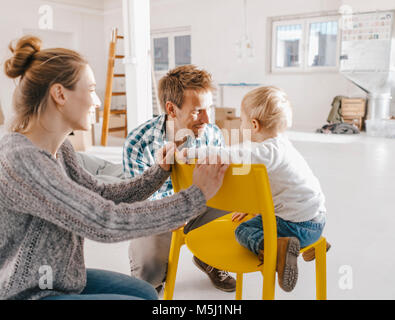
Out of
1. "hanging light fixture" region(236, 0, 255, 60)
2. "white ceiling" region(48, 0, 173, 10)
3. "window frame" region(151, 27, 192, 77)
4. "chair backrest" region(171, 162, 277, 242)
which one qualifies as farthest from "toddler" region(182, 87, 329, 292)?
"white ceiling" region(48, 0, 173, 10)

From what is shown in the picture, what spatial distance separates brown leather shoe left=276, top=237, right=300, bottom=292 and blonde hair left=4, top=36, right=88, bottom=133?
2.61 feet

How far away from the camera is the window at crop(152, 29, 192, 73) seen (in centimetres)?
927

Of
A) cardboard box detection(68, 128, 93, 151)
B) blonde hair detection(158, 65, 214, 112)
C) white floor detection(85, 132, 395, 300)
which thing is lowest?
white floor detection(85, 132, 395, 300)

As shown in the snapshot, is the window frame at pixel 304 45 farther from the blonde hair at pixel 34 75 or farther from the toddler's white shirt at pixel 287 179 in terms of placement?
the blonde hair at pixel 34 75

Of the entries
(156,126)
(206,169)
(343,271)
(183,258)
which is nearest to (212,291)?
(183,258)

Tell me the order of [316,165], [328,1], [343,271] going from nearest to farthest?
[343,271]
[316,165]
[328,1]

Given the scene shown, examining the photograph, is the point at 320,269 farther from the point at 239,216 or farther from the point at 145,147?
the point at 145,147

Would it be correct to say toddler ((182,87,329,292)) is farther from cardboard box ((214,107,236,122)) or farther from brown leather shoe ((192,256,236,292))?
cardboard box ((214,107,236,122))

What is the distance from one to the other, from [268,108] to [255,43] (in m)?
7.02

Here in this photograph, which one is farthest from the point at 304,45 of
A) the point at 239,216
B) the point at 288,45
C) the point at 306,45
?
the point at 239,216

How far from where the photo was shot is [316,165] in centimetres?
439

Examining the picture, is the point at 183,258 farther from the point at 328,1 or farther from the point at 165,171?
the point at 328,1

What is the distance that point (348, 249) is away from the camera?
226 cm

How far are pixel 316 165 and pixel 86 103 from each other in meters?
3.78
